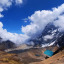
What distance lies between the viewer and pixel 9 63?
115125 millimetres

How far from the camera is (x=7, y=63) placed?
114m

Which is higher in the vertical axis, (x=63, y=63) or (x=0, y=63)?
(x=0, y=63)

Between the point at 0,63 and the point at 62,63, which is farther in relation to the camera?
the point at 0,63

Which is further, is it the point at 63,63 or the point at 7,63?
the point at 7,63

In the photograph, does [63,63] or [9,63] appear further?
[9,63]

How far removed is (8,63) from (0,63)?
7186 mm

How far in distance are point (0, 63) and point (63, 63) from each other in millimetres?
55056

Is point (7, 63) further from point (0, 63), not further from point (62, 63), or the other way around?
point (62, 63)

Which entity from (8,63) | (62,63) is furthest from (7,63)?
(62,63)

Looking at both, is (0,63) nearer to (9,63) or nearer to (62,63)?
(9,63)

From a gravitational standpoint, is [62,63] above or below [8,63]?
below

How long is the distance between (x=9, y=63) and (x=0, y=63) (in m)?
8.15

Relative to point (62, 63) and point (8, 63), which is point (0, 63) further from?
point (62, 63)

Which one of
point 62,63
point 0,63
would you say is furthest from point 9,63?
point 62,63
